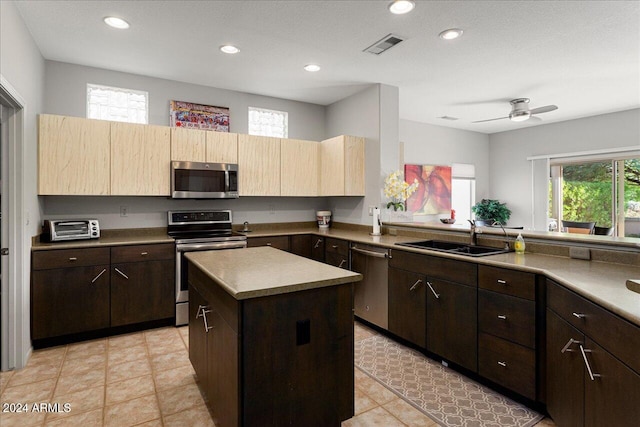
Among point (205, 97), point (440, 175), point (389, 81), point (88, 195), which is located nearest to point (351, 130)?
point (389, 81)

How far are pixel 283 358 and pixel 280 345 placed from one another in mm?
68

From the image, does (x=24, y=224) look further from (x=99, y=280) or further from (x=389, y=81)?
(x=389, y=81)

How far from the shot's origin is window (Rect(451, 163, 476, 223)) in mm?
7145

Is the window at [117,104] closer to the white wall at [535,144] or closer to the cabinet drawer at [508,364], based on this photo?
the cabinet drawer at [508,364]

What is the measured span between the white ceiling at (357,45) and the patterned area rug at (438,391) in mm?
2770

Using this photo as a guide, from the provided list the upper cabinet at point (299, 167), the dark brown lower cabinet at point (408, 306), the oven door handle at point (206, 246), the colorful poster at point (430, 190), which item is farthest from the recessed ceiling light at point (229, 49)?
the colorful poster at point (430, 190)

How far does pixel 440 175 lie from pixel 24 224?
624 centimetres

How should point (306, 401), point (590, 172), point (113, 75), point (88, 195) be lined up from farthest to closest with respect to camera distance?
point (590, 172), point (113, 75), point (88, 195), point (306, 401)

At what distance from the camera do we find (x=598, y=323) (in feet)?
5.05

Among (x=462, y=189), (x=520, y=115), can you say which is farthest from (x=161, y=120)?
(x=462, y=189)

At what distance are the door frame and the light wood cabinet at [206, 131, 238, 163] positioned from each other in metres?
1.72

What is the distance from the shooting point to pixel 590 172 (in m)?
6.21

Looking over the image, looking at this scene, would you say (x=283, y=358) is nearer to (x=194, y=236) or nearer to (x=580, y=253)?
(x=580, y=253)

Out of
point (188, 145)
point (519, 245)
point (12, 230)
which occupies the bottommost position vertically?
point (519, 245)
